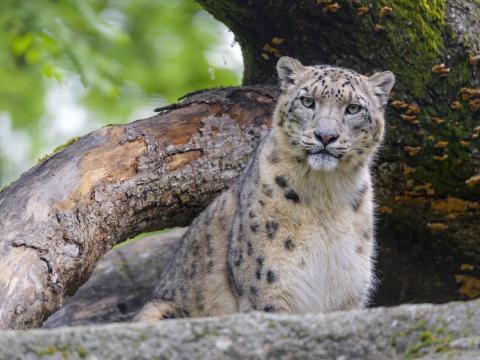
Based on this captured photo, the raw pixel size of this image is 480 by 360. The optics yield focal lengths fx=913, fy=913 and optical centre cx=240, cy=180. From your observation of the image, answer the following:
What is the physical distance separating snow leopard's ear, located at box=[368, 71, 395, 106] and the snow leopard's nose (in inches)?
30.7

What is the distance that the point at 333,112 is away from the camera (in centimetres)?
634

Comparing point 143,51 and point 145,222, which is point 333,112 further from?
point 143,51

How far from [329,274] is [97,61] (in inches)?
107

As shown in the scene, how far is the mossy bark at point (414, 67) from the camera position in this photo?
763 centimetres

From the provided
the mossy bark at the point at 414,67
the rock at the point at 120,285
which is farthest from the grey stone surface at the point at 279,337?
the rock at the point at 120,285

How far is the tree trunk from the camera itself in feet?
22.7

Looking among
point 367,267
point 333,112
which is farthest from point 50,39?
point 367,267

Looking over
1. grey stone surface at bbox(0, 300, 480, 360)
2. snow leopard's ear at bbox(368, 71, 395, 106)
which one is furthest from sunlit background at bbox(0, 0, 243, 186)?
grey stone surface at bbox(0, 300, 480, 360)

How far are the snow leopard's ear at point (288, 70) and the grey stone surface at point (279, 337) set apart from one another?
352 centimetres

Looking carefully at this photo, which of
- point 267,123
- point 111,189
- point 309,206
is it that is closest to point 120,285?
point 267,123

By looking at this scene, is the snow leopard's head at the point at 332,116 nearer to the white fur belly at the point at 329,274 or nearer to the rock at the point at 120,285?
the white fur belly at the point at 329,274

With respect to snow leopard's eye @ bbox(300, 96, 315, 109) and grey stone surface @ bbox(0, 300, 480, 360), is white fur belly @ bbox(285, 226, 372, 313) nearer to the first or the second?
snow leopard's eye @ bbox(300, 96, 315, 109)

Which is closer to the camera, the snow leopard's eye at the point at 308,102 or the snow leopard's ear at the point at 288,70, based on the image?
the snow leopard's eye at the point at 308,102

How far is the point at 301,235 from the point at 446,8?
2620mm
